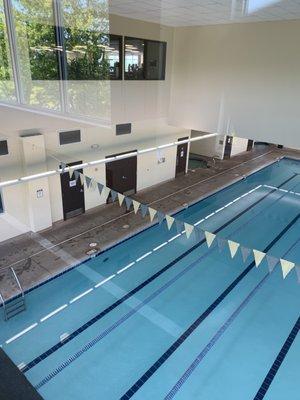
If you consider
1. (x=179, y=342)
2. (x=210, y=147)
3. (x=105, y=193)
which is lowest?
(x=179, y=342)

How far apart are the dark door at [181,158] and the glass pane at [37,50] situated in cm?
561

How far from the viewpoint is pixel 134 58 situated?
21.8ft

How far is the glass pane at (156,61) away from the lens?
22.3 feet

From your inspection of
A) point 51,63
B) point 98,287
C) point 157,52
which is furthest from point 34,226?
point 157,52

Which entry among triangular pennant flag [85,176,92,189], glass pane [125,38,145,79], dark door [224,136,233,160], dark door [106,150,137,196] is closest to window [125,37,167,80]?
glass pane [125,38,145,79]

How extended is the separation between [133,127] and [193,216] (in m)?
2.88

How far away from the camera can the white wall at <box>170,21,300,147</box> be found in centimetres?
593

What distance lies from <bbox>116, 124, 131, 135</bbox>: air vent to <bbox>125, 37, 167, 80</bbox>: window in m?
1.15

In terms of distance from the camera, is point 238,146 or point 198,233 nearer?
point 198,233

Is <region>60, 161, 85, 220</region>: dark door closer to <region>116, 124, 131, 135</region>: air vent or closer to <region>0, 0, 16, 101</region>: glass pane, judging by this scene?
<region>116, 124, 131, 135</region>: air vent

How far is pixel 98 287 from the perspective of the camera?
5.59 meters

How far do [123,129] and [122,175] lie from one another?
165cm

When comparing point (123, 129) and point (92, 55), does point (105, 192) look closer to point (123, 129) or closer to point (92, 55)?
point (123, 129)

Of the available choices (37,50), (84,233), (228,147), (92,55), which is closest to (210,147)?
(228,147)
